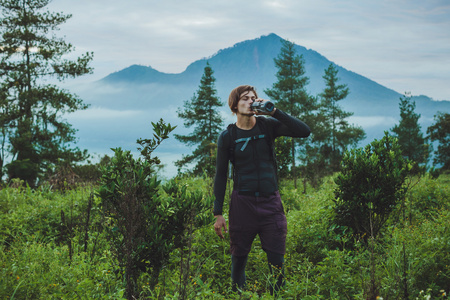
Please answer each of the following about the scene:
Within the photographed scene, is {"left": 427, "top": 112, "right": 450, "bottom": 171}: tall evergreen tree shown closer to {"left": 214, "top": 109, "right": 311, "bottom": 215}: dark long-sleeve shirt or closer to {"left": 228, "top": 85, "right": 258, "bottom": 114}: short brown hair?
{"left": 214, "top": 109, "right": 311, "bottom": 215}: dark long-sleeve shirt

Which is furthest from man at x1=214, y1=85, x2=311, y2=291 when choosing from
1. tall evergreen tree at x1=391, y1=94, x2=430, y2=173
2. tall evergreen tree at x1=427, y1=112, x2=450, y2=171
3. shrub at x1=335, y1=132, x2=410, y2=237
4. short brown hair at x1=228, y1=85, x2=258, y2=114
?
tall evergreen tree at x1=427, y1=112, x2=450, y2=171

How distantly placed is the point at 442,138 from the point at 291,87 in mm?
17981

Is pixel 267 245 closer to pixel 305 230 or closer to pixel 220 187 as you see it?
pixel 220 187

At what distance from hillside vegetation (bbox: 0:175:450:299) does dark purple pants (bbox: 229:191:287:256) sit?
0.40 meters

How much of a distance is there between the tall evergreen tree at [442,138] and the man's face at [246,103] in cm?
4133

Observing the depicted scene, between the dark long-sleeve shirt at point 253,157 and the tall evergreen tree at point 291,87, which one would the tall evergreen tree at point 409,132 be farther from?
the dark long-sleeve shirt at point 253,157

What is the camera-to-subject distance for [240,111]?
358 centimetres

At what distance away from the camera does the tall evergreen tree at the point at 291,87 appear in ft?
124

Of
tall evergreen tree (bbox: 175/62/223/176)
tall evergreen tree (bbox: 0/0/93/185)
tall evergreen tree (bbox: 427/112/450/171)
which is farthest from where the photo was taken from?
tall evergreen tree (bbox: 427/112/450/171)

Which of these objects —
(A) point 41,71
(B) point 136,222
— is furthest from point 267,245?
(A) point 41,71

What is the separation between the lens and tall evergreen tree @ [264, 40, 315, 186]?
124 feet

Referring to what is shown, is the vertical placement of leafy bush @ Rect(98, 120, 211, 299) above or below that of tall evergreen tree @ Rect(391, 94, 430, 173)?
below

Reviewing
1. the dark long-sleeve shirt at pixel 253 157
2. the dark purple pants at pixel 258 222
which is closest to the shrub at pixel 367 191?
the dark long-sleeve shirt at pixel 253 157

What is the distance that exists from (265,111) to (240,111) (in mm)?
286
